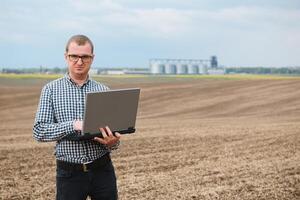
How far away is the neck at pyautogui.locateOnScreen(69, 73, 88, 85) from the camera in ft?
10.5

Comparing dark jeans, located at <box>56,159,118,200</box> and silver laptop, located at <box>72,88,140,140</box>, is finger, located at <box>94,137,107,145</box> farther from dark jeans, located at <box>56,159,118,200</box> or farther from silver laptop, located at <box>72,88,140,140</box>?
dark jeans, located at <box>56,159,118,200</box>

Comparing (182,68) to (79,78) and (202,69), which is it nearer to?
(202,69)

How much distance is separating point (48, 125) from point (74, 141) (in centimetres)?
18

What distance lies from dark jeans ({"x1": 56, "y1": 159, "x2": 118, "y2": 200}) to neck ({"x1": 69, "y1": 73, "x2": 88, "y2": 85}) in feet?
1.75

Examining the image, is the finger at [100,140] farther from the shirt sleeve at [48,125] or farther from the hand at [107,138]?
the shirt sleeve at [48,125]

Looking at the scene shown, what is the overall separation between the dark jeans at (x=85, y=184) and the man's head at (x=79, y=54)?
603 millimetres

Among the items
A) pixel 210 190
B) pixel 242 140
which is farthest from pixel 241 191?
pixel 242 140

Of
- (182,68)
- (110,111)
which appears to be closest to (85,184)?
(110,111)

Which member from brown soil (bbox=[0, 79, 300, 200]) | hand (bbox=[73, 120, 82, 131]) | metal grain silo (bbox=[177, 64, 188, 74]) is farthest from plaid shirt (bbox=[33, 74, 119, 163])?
metal grain silo (bbox=[177, 64, 188, 74])

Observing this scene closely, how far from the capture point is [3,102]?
32.7 metres

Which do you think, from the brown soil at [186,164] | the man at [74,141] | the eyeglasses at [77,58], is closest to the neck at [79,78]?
the man at [74,141]

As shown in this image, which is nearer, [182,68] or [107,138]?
[107,138]

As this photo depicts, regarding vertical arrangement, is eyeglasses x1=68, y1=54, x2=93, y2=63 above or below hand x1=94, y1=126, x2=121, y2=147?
above

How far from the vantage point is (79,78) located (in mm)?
3221
